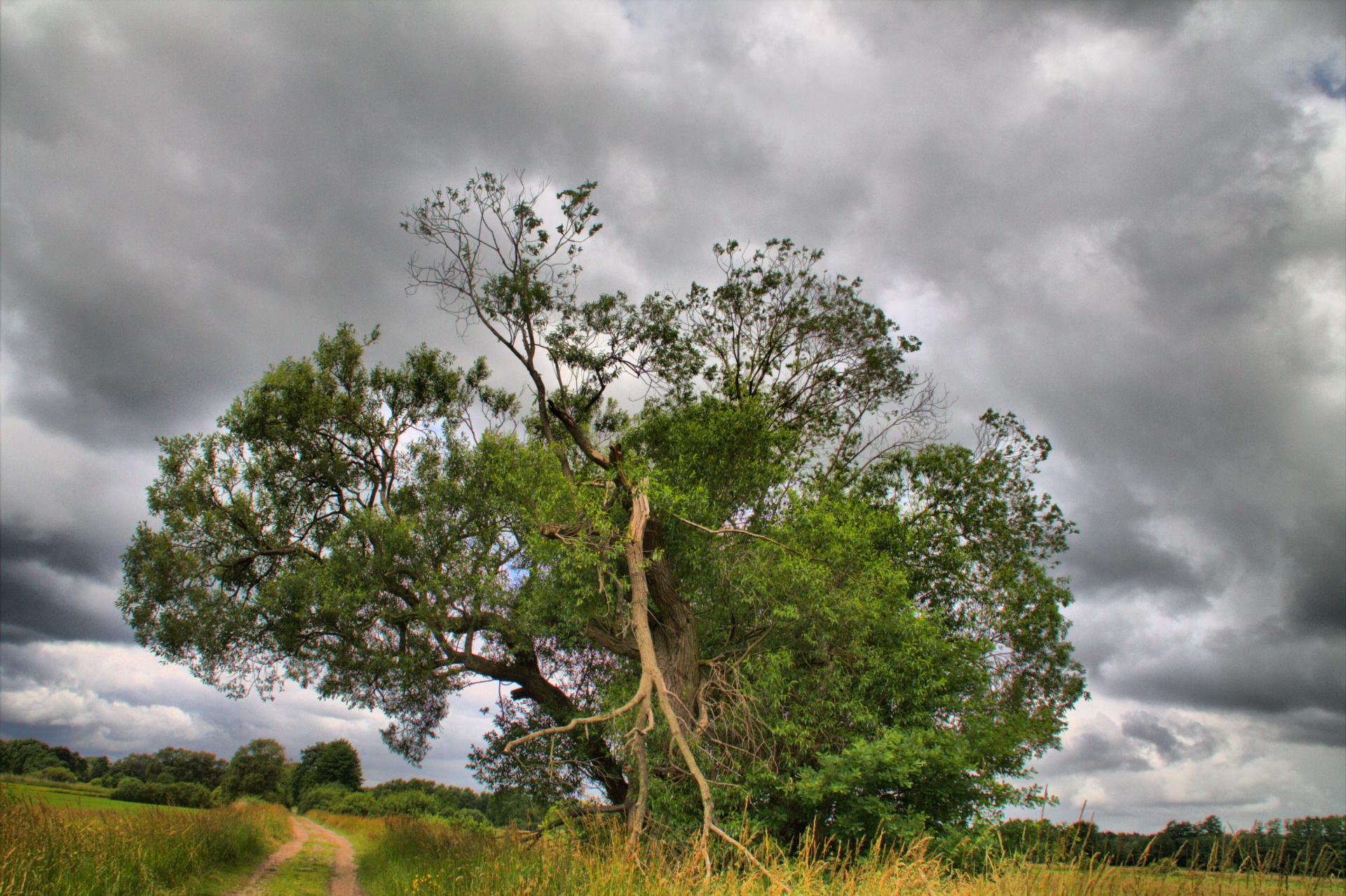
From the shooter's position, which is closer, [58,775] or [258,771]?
[58,775]

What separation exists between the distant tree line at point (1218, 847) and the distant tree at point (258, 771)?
6137 centimetres

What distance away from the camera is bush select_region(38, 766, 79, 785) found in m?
37.1

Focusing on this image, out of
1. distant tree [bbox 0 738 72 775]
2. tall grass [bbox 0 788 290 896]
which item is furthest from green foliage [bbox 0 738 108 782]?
tall grass [bbox 0 788 290 896]

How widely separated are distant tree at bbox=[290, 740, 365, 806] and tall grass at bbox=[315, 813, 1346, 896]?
2559 inches

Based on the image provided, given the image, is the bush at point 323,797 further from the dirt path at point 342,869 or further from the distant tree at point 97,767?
the dirt path at point 342,869

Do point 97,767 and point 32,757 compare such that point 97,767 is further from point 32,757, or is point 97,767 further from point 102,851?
point 102,851

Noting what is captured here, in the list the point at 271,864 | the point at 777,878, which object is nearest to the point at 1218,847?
the point at 777,878

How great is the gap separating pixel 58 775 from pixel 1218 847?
5272 centimetres

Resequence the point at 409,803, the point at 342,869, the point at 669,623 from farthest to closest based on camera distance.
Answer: the point at 409,803
the point at 342,869
the point at 669,623

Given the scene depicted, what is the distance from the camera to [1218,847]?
5.37 metres

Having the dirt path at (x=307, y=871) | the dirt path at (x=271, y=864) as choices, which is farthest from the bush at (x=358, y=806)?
the dirt path at (x=307, y=871)

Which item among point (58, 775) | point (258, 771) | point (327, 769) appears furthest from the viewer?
point (327, 769)

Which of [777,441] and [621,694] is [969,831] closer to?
[621,694]

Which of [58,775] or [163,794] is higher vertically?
[163,794]
